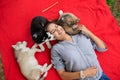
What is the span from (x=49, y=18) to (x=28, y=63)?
51 cm

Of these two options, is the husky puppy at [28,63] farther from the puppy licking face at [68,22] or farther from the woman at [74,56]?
the puppy licking face at [68,22]

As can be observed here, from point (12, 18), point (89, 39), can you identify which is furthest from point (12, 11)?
point (89, 39)

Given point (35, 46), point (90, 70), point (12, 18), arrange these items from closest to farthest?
point (90, 70)
point (35, 46)
point (12, 18)

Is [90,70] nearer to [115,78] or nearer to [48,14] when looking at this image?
[115,78]

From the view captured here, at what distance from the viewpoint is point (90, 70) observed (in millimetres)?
2424

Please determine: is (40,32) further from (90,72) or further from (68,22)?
(90,72)

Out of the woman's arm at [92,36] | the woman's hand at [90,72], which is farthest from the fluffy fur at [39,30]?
the woman's hand at [90,72]

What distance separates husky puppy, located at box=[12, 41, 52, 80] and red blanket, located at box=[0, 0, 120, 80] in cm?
7

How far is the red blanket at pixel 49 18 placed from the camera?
2627mm

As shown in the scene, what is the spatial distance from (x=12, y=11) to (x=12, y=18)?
73mm

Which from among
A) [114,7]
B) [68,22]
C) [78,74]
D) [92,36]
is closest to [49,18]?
[68,22]

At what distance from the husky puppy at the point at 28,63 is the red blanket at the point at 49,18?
0.07 metres

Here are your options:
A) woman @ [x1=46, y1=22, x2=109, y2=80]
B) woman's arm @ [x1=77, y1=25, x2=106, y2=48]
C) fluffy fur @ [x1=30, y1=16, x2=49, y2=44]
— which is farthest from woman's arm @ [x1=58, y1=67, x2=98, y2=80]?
fluffy fur @ [x1=30, y1=16, x2=49, y2=44]

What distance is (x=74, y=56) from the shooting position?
2.42 metres
